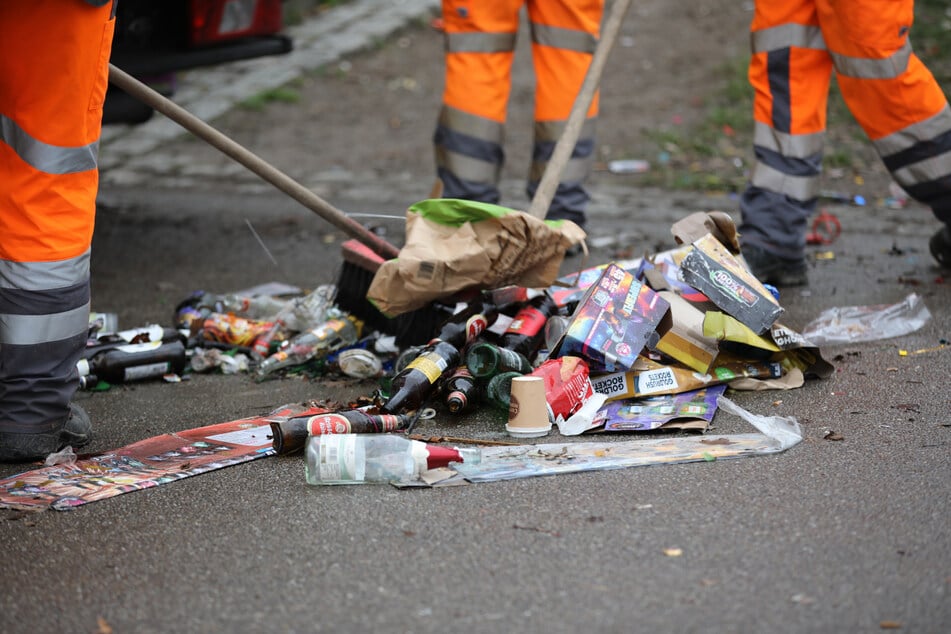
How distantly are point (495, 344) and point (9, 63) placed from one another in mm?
1516

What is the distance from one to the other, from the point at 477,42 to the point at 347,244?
0.98 metres

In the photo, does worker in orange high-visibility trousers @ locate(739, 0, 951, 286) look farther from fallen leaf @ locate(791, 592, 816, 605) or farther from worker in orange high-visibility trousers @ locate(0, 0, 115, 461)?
worker in orange high-visibility trousers @ locate(0, 0, 115, 461)

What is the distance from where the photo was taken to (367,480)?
8.03 ft

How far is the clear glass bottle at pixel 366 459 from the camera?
7.99ft

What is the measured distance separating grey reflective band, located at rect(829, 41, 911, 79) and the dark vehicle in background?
2.60 m

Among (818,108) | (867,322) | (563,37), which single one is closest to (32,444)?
(563,37)

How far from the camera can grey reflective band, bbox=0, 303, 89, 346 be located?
2600 millimetres

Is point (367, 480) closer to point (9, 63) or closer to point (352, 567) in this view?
point (352, 567)

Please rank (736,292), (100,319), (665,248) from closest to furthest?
(736,292) → (100,319) → (665,248)

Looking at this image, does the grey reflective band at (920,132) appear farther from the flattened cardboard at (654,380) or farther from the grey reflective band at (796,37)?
the flattened cardboard at (654,380)

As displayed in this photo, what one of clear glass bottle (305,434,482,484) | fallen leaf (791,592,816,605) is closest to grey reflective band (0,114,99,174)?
clear glass bottle (305,434,482,484)

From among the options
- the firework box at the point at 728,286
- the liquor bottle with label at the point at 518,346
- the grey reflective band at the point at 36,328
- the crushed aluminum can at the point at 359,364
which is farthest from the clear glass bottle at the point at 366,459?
the firework box at the point at 728,286

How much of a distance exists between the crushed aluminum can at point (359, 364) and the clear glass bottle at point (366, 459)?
84 cm

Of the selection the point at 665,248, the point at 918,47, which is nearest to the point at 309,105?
the point at 665,248
